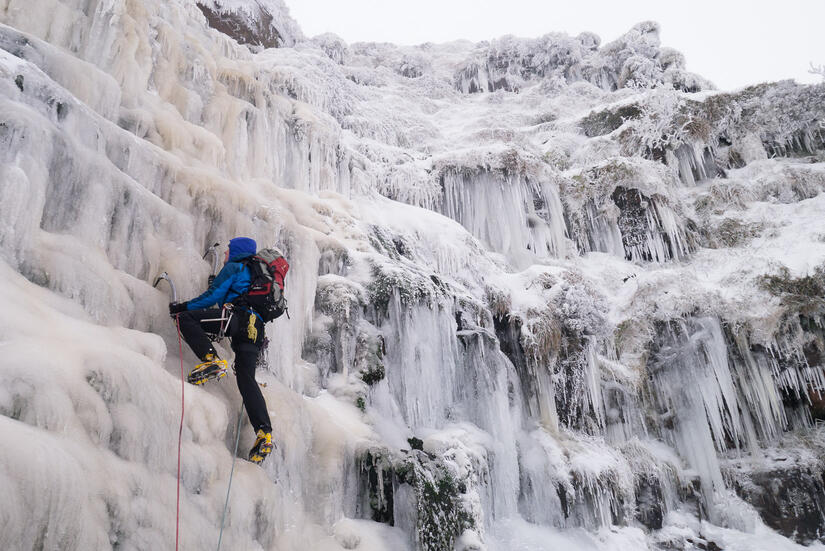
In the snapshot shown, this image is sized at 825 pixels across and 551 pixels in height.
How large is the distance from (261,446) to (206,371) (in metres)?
0.69

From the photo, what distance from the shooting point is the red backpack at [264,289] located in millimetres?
4121

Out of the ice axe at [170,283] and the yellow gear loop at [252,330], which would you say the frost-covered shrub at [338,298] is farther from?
the yellow gear loop at [252,330]

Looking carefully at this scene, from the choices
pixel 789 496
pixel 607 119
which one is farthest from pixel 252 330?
pixel 607 119

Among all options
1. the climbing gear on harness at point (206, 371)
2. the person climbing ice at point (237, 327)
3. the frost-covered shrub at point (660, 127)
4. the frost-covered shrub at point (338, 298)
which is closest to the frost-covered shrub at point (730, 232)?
the frost-covered shrub at point (660, 127)

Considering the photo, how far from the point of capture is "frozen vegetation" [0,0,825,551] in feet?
10.4

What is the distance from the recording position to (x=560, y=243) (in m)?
15.5

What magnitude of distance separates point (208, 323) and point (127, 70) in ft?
13.2

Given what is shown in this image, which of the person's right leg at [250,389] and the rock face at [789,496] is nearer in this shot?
the person's right leg at [250,389]

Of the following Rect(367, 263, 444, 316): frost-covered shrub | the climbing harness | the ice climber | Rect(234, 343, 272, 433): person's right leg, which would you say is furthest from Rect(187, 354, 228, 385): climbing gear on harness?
Rect(367, 263, 444, 316): frost-covered shrub

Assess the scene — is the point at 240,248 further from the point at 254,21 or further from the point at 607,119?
the point at 607,119

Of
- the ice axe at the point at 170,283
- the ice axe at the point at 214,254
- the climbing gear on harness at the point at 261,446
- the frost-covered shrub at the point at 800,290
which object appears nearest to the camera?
the climbing gear on harness at the point at 261,446

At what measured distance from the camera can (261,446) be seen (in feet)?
12.5

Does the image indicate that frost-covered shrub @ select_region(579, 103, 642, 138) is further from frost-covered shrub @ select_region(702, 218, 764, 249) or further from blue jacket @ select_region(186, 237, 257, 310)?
blue jacket @ select_region(186, 237, 257, 310)

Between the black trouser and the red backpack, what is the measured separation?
0.09m
